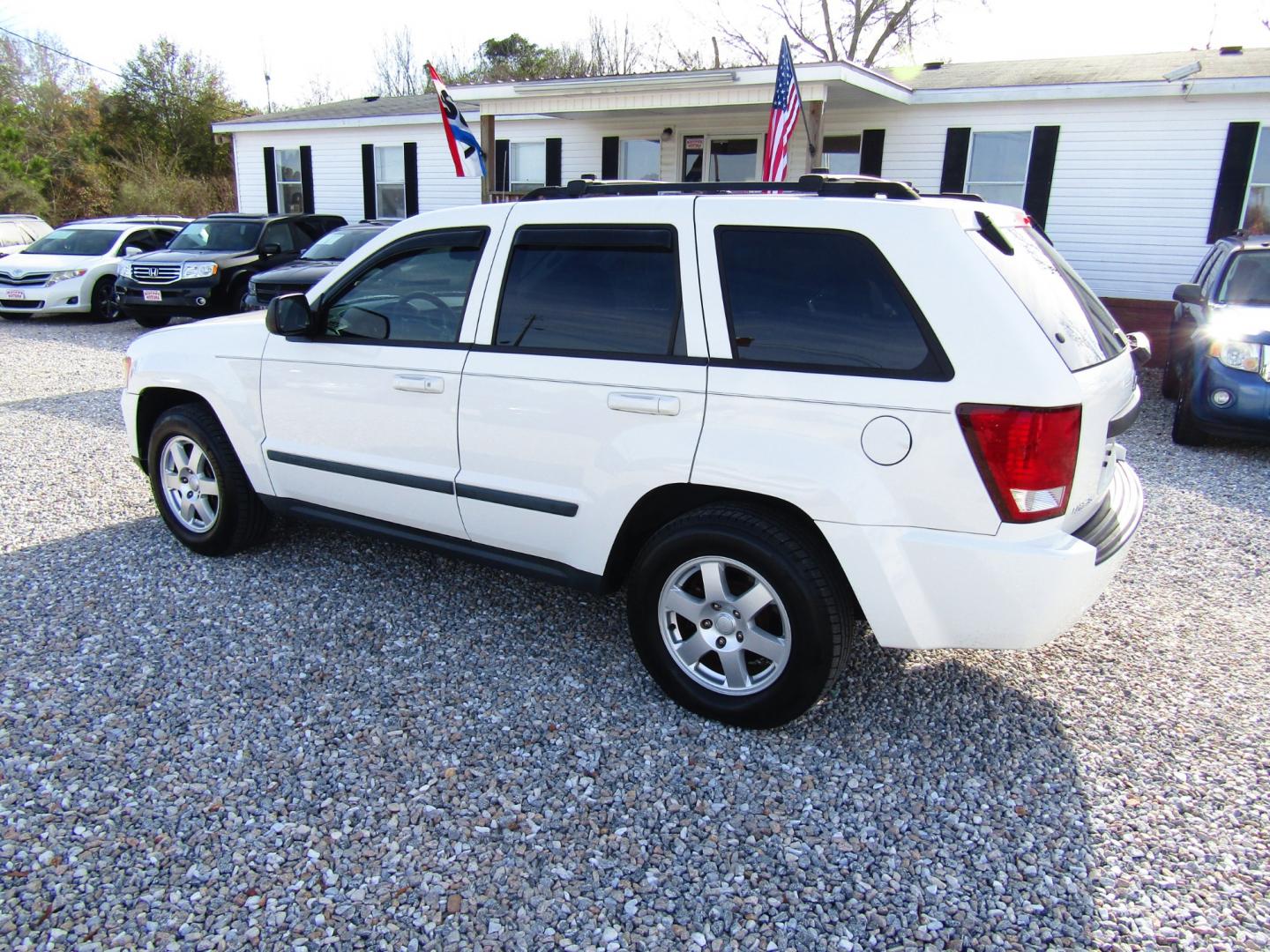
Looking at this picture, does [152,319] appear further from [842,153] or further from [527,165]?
[842,153]

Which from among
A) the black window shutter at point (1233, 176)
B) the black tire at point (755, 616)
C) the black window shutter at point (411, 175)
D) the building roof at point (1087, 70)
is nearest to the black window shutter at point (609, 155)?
the black window shutter at point (411, 175)

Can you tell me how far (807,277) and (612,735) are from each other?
5.52 ft

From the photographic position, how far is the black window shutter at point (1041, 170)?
13.3 metres

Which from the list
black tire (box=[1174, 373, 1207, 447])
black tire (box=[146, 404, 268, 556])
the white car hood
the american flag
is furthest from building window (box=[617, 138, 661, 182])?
black tire (box=[146, 404, 268, 556])

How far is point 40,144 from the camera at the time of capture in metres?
33.5

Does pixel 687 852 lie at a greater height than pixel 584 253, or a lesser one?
lesser

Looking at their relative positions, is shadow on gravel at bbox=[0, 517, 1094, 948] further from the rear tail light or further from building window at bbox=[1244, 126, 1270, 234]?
building window at bbox=[1244, 126, 1270, 234]

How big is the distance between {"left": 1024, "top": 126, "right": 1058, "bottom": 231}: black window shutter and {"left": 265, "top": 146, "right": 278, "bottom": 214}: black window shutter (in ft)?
54.2

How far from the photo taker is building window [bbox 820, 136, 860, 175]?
15008 mm

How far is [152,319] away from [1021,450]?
1469cm

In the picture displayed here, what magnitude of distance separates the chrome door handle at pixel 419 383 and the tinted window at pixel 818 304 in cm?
123

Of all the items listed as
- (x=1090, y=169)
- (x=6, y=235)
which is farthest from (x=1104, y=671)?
(x=6, y=235)

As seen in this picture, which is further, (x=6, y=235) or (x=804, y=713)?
(x=6, y=235)

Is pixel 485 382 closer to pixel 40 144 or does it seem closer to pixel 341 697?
pixel 341 697
